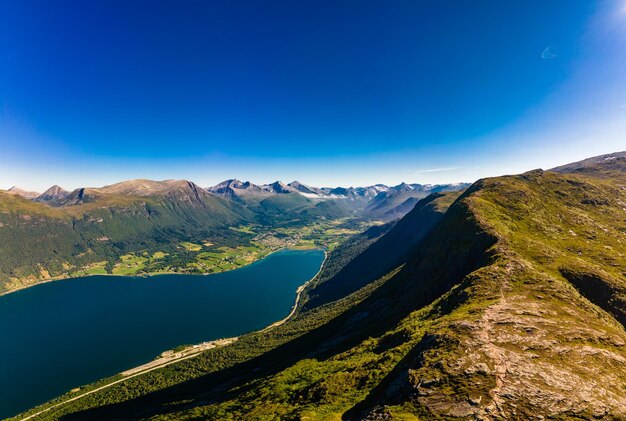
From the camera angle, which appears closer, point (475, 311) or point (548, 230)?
point (475, 311)

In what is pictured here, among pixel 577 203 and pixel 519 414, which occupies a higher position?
pixel 577 203

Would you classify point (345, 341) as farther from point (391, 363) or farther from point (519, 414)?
point (519, 414)

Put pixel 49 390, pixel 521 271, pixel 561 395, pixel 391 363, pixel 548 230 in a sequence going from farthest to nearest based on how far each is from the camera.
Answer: pixel 49 390, pixel 548 230, pixel 521 271, pixel 391 363, pixel 561 395

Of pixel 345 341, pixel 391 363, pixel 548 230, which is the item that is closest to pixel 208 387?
pixel 345 341

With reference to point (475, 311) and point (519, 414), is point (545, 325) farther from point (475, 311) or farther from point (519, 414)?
point (519, 414)

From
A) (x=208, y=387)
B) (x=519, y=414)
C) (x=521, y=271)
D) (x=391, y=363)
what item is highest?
(x=521, y=271)

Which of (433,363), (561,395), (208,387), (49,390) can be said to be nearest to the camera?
(561,395)
